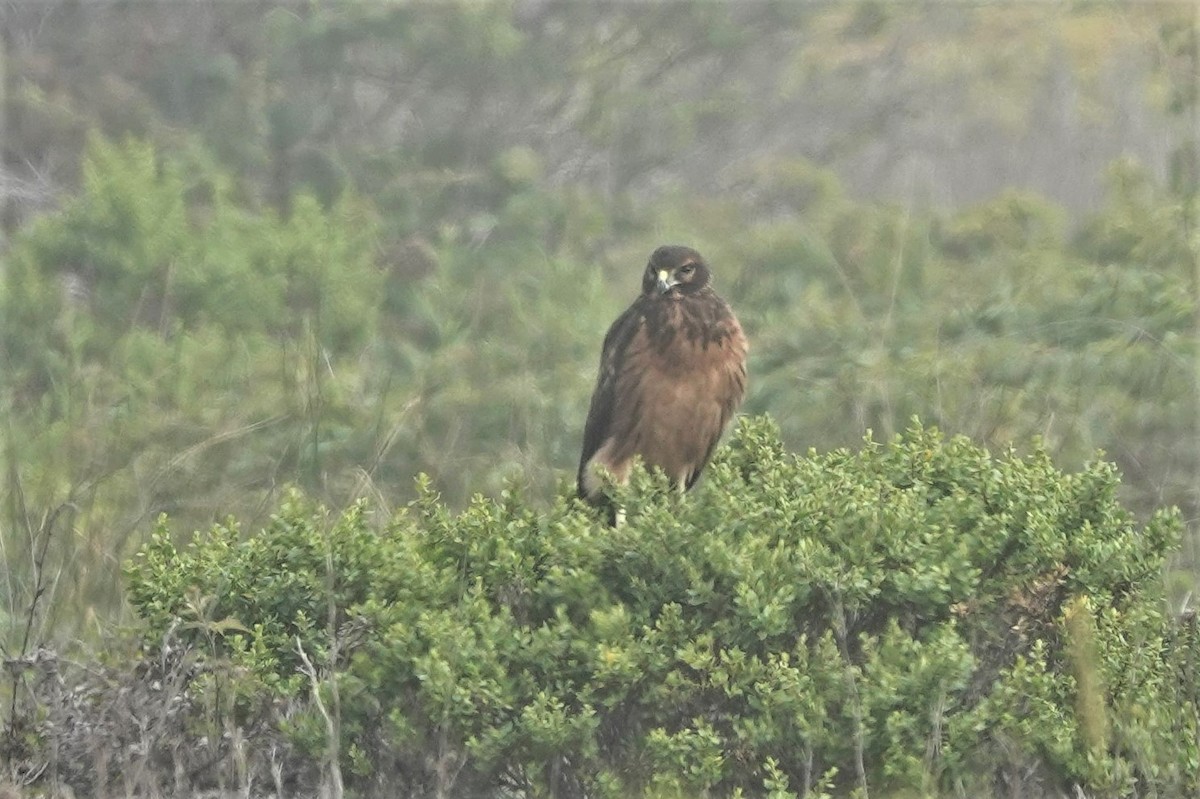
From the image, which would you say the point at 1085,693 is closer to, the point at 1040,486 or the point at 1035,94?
the point at 1040,486

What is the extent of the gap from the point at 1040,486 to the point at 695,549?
0.84m

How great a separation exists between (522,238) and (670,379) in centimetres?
656

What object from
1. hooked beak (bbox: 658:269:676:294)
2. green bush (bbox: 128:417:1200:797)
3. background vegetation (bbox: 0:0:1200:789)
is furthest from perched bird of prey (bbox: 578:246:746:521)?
green bush (bbox: 128:417:1200:797)

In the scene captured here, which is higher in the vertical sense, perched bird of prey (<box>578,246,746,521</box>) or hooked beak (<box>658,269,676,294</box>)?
hooked beak (<box>658,269,676,294</box>)

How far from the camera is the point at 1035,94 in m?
15.5

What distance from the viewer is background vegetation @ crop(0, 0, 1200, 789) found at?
7328 millimetres

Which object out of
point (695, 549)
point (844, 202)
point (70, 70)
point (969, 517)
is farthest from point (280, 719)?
point (70, 70)

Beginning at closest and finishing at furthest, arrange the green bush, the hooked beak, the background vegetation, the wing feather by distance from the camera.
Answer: the green bush → the hooked beak → the wing feather → the background vegetation

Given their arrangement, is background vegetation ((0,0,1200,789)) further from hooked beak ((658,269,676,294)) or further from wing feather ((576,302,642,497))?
hooked beak ((658,269,676,294))

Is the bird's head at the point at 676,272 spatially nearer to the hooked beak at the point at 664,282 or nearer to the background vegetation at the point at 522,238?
the hooked beak at the point at 664,282

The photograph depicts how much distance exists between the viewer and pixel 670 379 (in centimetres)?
639

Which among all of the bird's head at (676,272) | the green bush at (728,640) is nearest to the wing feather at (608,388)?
the bird's head at (676,272)

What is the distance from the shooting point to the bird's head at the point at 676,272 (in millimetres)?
6436

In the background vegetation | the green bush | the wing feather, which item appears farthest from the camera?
the background vegetation
